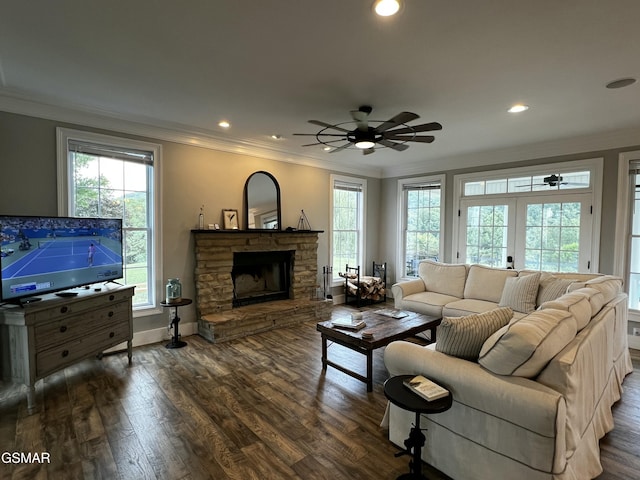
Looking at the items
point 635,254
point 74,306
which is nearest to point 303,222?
point 74,306

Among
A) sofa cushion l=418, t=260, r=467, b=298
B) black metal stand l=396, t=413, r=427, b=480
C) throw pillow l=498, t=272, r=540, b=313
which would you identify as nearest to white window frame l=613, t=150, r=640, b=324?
throw pillow l=498, t=272, r=540, b=313

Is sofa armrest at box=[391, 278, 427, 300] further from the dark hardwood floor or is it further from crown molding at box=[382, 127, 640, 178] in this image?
crown molding at box=[382, 127, 640, 178]

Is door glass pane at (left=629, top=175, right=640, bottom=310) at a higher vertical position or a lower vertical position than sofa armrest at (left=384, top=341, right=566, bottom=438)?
higher

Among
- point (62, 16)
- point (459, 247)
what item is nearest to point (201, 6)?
point (62, 16)

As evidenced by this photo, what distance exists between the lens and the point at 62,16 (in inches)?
79.5

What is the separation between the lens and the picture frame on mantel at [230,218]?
4746 mm

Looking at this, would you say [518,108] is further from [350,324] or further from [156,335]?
[156,335]

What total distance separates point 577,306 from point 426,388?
1285 millimetres

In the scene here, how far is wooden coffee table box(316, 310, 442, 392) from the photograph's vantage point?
9.89 ft

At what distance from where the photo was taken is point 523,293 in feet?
12.8

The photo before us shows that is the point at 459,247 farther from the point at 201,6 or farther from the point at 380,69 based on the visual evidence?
the point at 201,6

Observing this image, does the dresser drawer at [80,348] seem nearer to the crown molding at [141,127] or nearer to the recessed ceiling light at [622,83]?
the crown molding at [141,127]

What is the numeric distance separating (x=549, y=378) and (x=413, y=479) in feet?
3.05

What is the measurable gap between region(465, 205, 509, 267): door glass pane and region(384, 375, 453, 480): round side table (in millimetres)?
4208
